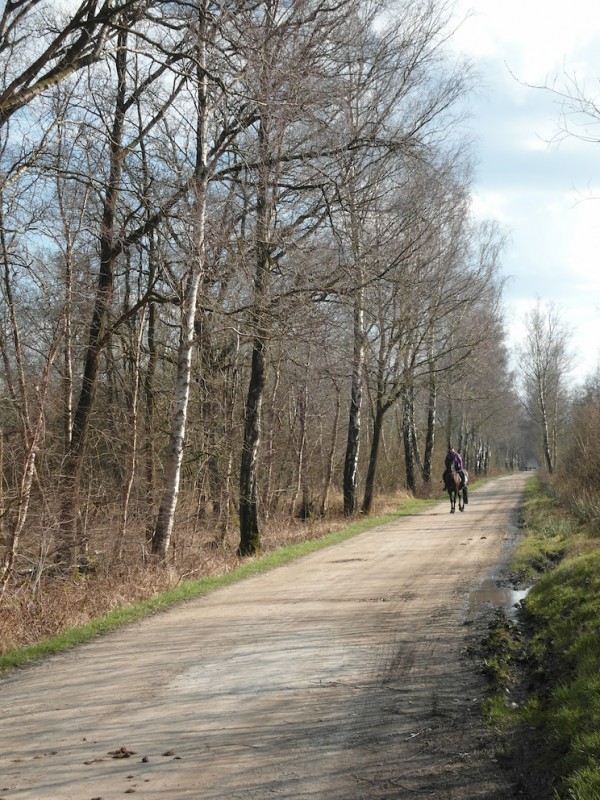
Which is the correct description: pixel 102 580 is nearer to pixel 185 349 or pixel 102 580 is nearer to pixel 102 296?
pixel 185 349

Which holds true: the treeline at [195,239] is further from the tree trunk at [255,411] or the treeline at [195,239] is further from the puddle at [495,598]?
the puddle at [495,598]

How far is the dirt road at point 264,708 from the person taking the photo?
453 cm

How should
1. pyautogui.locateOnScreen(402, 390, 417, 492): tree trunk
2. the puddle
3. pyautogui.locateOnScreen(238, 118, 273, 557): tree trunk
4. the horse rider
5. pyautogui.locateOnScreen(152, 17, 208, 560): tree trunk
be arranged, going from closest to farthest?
the puddle, pyautogui.locateOnScreen(152, 17, 208, 560): tree trunk, pyautogui.locateOnScreen(238, 118, 273, 557): tree trunk, the horse rider, pyautogui.locateOnScreen(402, 390, 417, 492): tree trunk

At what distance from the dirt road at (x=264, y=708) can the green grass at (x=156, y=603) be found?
32cm

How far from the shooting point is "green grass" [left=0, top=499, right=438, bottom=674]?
26.6 ft

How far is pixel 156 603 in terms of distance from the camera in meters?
10.8

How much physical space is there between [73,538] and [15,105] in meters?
7.51

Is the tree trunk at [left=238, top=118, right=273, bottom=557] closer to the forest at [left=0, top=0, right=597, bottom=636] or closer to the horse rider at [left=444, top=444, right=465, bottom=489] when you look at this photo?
the forest at [left=0, top=0, right=597, bottom=636]

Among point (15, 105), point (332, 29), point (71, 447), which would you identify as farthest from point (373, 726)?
point (71, 447)

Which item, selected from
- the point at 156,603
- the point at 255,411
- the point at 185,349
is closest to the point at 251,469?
the point at 255,411

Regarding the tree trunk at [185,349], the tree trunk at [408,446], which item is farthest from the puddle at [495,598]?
the tree trunk at [408,446]

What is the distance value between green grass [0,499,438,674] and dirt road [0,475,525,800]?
0.32 m

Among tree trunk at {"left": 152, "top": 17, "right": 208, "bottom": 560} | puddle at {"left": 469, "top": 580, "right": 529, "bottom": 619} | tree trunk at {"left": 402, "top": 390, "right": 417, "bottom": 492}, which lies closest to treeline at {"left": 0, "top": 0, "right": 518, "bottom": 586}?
tree trunk at {"left": 152, "top": 17, "right": 208, "bottom": 560}

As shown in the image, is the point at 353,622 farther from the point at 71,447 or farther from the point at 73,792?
the point at 71,447
